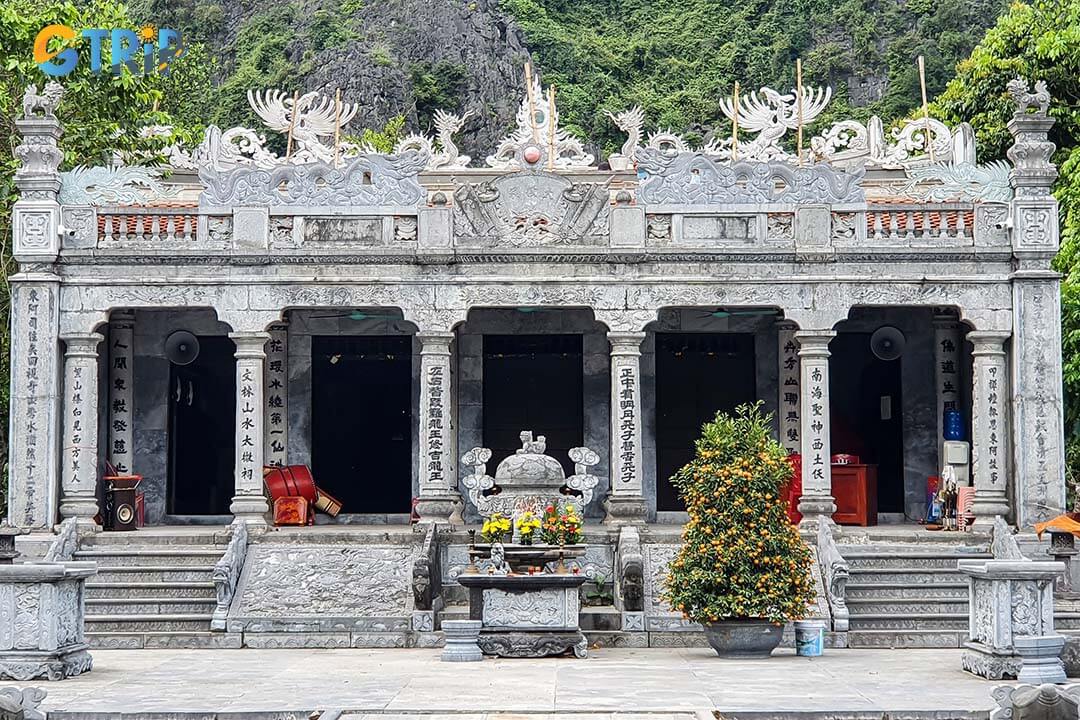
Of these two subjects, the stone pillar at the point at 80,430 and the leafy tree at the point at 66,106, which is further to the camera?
the leafy tree at the point at 66,106

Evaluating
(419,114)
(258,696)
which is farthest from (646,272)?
(419,114)

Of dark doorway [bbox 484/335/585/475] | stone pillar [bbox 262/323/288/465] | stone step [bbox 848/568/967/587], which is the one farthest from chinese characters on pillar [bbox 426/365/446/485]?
stone step [bbox 848/568/967/587]

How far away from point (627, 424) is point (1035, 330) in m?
5.19

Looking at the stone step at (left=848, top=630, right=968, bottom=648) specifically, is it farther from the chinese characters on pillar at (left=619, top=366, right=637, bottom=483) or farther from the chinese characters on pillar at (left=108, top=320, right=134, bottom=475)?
the chinese characters on pillar at (left=108, top=320, right=134, bottom=475)

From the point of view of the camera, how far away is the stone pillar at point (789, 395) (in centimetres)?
2131

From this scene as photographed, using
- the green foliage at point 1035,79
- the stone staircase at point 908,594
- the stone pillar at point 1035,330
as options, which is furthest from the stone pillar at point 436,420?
the green foliage at point 1035,79

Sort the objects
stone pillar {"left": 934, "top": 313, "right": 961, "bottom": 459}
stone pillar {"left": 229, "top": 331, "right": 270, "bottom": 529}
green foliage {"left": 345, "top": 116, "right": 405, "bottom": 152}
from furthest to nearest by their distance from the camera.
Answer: green foliage {"left": 345, "top": 116, "right": 405, "bottom": 152} → stone pillar {"left": 934, "top": 313, "right": 961, "bottom": 459} → stone pillar {"left": 229, "top": 331, "right": 270, "bottom": 529}

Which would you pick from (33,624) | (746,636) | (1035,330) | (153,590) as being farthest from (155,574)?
(1035,330)

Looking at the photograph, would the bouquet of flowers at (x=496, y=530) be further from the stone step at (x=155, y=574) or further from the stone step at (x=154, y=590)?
the stone step at (x=155, y=574)

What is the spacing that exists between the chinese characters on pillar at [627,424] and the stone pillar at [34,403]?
23.1 feet

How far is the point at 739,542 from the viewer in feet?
49.1

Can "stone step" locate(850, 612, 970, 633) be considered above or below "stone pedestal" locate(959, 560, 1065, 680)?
below

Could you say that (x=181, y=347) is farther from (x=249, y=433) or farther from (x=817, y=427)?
(x=817, y=427)

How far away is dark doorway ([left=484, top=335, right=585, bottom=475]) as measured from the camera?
2162cm
